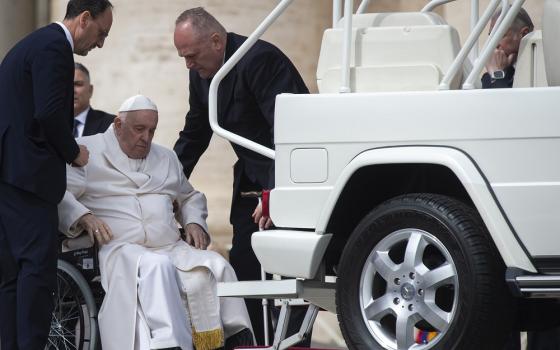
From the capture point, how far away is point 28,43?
319 inches

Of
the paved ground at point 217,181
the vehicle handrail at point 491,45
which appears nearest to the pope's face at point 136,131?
the vehicle handrail at point 491,45

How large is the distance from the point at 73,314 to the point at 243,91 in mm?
1538

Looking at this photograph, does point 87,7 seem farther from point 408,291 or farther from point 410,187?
point 408,291

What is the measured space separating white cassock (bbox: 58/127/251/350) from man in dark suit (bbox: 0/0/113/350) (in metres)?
0.58

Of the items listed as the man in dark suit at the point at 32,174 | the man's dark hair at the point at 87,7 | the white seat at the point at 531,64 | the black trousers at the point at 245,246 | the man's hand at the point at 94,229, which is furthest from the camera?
the black trousers at the point at 245,246

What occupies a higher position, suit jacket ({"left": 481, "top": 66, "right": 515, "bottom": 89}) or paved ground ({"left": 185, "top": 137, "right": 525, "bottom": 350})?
suit jacket ({"left": 481, "top": 66, "right": 515, "bottom": 89})

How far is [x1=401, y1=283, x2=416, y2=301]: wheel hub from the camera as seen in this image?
6660 millimetres

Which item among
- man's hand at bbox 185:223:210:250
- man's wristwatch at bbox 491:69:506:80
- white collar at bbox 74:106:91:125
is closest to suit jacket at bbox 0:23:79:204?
man's hand at bbox 185:223:210:250

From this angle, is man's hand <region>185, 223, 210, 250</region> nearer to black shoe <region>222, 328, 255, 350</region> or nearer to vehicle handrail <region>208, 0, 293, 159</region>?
black shoe <region>222, 328, 255, 350</region>

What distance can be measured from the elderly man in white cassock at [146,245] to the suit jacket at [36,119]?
2.09 ft

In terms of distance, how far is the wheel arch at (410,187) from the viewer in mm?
6461

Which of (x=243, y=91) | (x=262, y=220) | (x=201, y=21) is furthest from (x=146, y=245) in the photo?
(x=262, y=220)

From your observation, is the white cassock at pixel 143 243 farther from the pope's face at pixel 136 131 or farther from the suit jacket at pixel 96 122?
the suit jacket at pixel 96 122

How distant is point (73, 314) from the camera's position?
8602 millimetres
